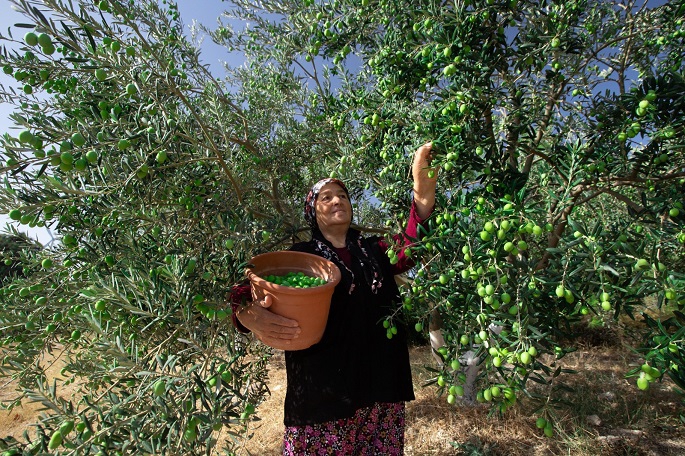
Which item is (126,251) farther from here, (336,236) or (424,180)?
(424,180)

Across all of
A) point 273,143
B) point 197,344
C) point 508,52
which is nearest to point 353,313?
point 197,344

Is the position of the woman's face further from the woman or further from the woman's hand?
the woman's hand

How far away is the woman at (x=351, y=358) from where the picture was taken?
7.15ft

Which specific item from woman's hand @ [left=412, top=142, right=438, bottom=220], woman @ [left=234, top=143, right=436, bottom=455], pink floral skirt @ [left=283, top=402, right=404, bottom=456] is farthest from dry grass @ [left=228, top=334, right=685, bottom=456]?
woman's hand @ [left=412, top=142, right=438, bottom=220]

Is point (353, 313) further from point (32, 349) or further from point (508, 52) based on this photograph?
point (32, 349)

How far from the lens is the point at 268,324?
1856 mm

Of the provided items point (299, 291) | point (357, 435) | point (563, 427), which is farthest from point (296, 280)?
point (563, 427)

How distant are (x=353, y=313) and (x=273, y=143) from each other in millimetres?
2643

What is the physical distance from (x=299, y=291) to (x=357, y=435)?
3.96 feet

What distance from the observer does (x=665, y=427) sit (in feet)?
11.6

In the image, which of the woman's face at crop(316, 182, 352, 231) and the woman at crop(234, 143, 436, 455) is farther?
the woman's face at crop(316, 182, 352, 231)

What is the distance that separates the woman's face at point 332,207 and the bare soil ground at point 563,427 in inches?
69.5

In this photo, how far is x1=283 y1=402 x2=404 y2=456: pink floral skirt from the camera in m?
2.23

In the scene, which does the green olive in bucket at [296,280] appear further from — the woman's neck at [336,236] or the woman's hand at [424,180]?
the woman's hand at [424,180]
